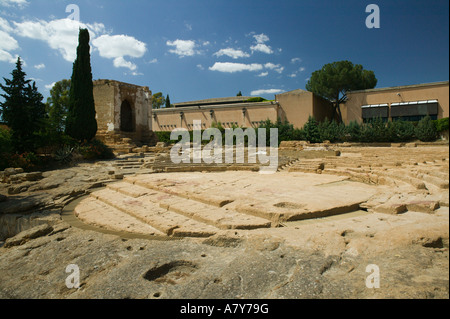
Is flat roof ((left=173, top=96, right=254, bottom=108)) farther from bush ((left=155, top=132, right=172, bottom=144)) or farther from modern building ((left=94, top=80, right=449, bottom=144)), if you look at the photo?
bush ((left=155, top=132, right=172, bottom=144))

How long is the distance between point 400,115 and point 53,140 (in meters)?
22.5

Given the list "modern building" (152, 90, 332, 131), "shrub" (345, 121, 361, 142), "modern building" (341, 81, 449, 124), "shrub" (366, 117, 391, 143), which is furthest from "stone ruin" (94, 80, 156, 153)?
"modern building" (341, 81, 449, 124)

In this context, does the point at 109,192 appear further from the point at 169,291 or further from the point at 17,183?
the point at 169,291

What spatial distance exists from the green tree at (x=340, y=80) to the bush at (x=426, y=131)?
923cm

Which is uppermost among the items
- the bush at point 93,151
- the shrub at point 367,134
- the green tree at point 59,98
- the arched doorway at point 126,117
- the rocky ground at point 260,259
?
the green tree at point 59,98

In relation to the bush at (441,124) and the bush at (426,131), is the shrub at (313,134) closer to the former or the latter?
the bush at (426,131)

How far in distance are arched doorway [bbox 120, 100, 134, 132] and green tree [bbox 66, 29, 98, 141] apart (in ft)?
15.0

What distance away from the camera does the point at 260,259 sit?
2.55m

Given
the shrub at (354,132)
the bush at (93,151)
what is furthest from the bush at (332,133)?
the bush at (93,151)

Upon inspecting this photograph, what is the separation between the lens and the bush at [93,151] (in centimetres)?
1277

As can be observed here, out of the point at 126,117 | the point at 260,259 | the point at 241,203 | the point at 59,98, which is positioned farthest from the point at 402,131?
the point at 59,98

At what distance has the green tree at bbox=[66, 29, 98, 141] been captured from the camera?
13.8 metres
